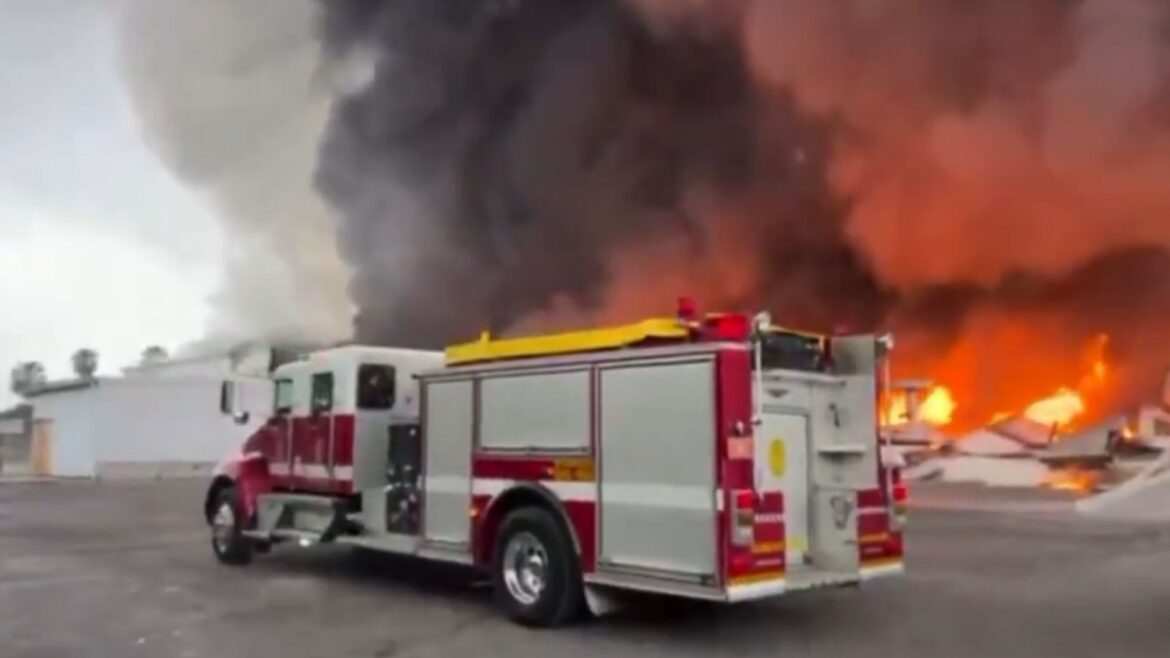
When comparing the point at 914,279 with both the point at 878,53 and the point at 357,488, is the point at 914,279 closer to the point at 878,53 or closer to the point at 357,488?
the point at 878,53

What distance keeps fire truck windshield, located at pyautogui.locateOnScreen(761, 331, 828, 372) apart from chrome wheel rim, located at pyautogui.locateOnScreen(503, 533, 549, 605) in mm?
1997

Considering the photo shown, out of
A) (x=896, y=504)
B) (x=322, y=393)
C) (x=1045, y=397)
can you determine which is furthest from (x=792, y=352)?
(x=1045, y=397)

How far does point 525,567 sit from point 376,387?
293 cm

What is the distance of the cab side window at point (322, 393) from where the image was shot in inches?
427

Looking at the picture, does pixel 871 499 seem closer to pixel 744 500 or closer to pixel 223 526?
pixel 744 500

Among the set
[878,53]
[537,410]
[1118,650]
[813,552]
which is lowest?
[1118,650]

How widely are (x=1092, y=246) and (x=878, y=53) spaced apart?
7.29 metres

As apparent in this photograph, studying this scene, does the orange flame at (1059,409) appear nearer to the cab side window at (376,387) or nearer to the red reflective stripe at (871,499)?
the cab side window at (376,387)

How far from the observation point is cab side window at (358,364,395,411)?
34.9 feet

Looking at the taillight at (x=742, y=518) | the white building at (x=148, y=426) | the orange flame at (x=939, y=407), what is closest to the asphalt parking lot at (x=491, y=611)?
the taillight at (x=742, y=518)

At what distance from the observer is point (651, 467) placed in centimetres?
754

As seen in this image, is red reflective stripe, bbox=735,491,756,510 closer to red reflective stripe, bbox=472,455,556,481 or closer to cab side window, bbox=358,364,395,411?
red reflective stripe, bbox=472,455,556,481

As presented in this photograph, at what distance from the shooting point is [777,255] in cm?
2844

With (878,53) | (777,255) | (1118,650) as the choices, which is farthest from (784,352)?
(777,255)
